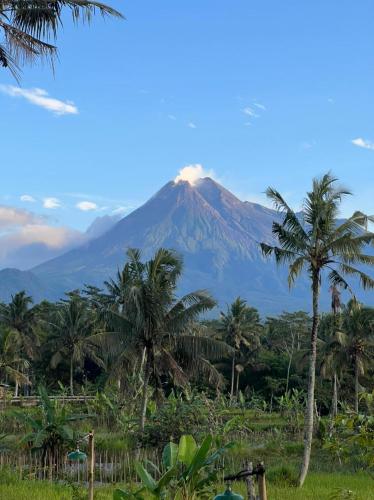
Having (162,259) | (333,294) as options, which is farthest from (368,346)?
(162,259)

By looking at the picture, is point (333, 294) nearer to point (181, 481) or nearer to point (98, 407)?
point (98, 407)

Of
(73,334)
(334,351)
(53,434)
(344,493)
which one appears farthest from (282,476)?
(73,334)

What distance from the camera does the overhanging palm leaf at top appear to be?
19312 mm

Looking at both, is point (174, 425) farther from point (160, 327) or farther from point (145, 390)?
point (160, 327)

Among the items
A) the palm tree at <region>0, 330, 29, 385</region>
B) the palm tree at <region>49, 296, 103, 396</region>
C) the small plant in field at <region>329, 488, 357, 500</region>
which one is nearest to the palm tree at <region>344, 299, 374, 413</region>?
the palm tree at <region>49, 296, 103, 396</region>

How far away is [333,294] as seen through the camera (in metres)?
38.3

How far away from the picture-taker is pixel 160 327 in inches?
932

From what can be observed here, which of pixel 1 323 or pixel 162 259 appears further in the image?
pixel 1 323

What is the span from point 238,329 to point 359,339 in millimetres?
15456

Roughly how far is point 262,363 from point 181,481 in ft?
154

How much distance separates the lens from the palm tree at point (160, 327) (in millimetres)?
23531

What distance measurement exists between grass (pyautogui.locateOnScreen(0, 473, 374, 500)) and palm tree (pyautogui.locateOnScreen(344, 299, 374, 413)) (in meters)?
17.7

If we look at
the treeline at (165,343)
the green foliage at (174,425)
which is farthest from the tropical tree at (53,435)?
the green foliage at (174,425)

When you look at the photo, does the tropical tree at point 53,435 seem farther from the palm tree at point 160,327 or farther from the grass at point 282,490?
the grass at point 282,490
